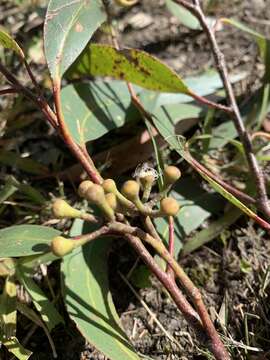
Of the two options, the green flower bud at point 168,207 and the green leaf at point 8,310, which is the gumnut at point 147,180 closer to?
the green flower bud at point 168,207

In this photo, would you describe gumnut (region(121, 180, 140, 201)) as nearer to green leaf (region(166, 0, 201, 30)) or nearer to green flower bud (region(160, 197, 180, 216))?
green flower bud (region(160, 197, 180, 216))

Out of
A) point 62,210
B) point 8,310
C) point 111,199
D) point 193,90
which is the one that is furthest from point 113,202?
point 193,90

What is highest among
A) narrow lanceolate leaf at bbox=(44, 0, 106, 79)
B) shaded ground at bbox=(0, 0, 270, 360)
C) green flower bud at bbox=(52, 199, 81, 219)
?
narrow lanceolate leaf at bbox=(44, 0, 106, 79)

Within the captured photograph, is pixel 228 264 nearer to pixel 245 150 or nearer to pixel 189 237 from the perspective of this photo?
pixel 189 237

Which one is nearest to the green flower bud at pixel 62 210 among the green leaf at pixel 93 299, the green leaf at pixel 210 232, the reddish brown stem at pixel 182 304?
the reddish brown stem at pixel 182 304

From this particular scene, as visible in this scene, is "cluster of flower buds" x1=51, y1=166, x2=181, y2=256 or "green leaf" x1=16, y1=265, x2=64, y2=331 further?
"green leaf" x1=16, y1=265, x2=64, y2=331

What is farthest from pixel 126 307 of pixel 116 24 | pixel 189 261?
pixel 116 24

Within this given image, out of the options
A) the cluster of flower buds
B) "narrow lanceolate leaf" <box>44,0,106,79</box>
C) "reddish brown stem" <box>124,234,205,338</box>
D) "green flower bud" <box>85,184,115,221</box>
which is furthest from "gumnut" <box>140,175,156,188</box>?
"narrow lanceolate leaf" <box>44,0,106,79</box>
